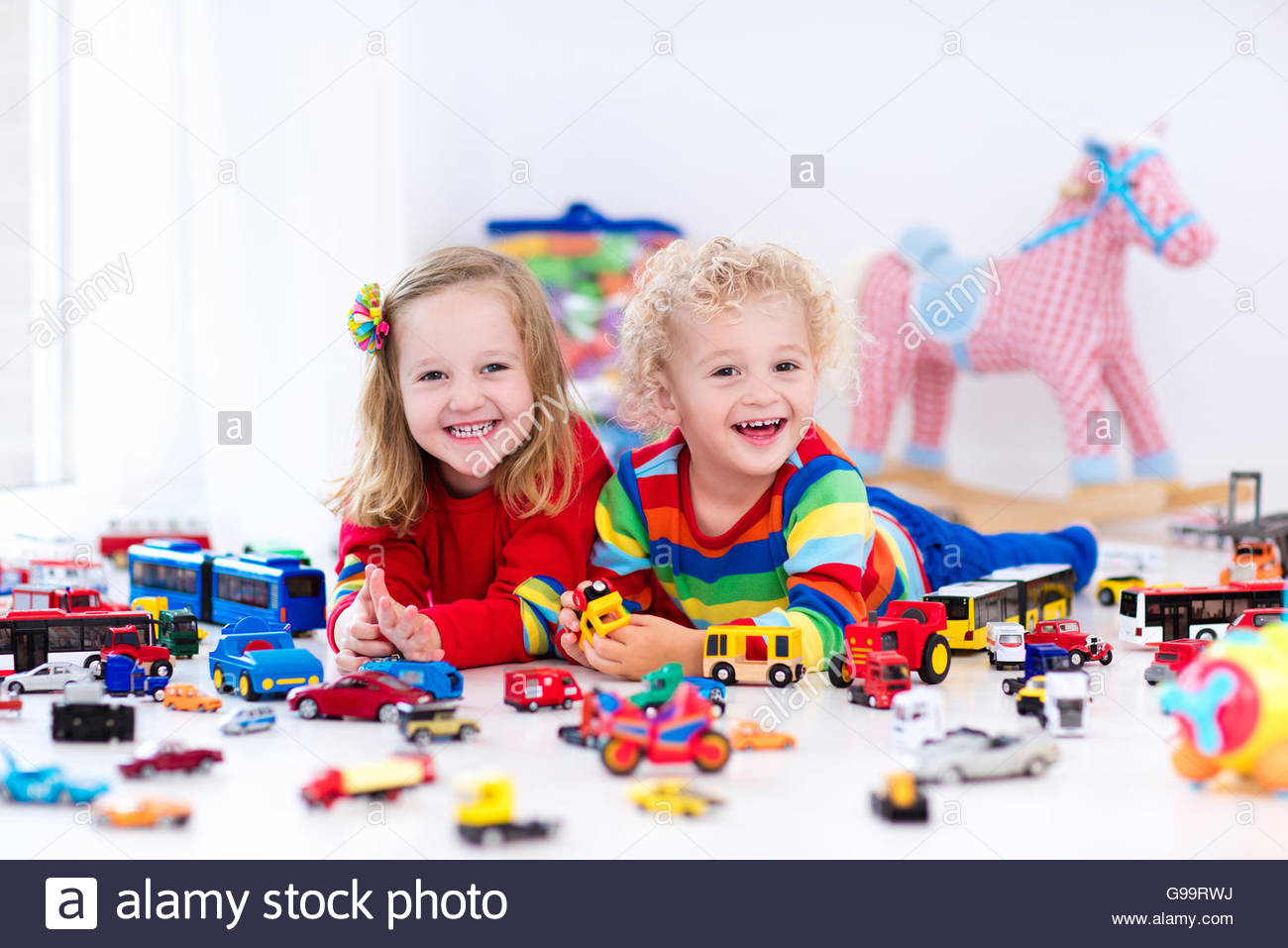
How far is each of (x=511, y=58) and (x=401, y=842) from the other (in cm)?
325

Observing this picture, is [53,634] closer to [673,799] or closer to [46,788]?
[46,788]

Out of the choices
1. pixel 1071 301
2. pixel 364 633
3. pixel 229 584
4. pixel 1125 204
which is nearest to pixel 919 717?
pixel 364 633

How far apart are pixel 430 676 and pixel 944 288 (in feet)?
7.44

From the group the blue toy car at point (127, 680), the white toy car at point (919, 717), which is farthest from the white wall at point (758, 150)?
the white toy car at point (919, 717)

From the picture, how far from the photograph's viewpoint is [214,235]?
2689mm

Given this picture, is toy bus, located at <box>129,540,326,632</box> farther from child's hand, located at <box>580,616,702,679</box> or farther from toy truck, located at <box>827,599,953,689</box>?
toy truck, located at <box>827,599,953,689</box>

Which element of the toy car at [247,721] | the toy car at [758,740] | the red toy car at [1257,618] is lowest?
the toy car at [758,740]

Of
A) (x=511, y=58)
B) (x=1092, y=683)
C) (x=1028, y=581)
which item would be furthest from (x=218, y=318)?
(x=1092, y=683)

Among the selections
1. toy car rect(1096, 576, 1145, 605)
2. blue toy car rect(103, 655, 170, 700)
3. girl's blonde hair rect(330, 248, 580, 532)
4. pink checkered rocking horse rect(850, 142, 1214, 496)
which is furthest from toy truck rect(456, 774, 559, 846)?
pink checkered rocking horse rect(850, 142, 1214, 496)

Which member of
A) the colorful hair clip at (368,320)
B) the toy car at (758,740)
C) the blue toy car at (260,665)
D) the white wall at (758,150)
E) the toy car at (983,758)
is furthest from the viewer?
the white wall at (758,150)

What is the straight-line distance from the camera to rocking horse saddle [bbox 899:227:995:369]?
316 cm

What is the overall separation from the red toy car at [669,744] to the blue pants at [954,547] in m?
0.90

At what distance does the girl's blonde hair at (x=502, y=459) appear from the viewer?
1.56m

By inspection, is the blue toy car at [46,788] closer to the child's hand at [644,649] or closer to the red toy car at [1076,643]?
the child's hand at [644,649]
